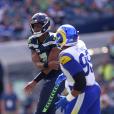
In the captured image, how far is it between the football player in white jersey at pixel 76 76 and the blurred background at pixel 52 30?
4.09m

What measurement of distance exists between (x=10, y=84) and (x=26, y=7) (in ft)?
11.6

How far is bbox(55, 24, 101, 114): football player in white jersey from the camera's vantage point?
8930mm

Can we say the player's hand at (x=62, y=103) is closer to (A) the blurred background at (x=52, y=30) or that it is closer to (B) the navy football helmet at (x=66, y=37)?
(B) the navy football helmet at (x=66, y=37)

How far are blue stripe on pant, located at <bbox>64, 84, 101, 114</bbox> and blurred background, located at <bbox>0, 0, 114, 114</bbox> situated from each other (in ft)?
13.3

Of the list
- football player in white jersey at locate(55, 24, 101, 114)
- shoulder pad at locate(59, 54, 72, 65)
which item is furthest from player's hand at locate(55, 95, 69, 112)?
shoulder pad at locate(59, 54, 72, 65)

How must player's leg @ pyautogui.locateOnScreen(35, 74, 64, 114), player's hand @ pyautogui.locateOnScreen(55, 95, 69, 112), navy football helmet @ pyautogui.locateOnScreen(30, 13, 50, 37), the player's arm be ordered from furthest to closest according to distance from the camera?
player's leg @ pyautogui.locateOnScreen(35, 74, 64, 114), navy football helmet @ pyautogui.locateOnScreen(30, 13, 50, 37), player's hand @ pyautogui.locateOnScreen(55, 95, 69, 112), the player's arm

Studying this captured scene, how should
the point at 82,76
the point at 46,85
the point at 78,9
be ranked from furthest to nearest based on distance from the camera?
the point at 78,9 → the point at 46,85 → the point at 82,76

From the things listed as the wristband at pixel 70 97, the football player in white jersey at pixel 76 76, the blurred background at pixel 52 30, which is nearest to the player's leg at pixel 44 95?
the football player in white jersey at pixel 76 76

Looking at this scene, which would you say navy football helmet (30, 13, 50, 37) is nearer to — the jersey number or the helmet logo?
the helmet logo

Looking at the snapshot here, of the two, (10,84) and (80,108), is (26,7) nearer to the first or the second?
(10,84)

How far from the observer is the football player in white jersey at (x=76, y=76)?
8.93m

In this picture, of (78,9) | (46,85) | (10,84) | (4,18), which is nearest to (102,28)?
(78,9)

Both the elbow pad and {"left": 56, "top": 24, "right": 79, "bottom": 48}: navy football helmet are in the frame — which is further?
{"left": 56, "top": 24, "right": 79, "bottom": 48}: navy football helmet

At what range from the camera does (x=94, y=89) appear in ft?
30.4
